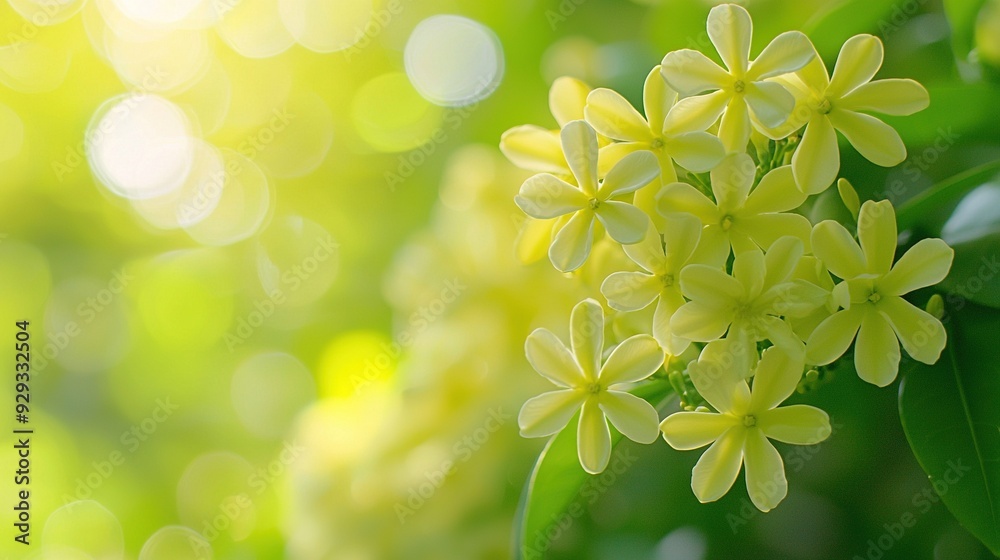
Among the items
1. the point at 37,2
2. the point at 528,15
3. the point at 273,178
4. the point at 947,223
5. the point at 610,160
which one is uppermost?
the point at 37,2

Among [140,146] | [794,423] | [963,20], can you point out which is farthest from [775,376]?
[140,146]

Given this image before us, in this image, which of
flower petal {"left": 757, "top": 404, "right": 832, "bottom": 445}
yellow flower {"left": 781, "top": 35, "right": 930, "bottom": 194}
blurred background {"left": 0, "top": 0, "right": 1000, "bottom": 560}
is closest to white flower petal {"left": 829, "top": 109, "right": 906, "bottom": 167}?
yellow flower {"left": 781, "top": 35, "right": 930, "bottom": 194}

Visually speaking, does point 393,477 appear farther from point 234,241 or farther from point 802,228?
point 234,241

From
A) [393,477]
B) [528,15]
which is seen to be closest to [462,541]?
[393,477]

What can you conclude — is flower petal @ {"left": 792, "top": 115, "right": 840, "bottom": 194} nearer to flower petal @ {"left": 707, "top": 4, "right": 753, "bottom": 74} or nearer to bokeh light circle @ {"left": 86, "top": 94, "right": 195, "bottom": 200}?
flower petal @ {"left": 707, "top": 4, "right": 753, "bottom": 74}

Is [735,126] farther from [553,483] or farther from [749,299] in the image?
[553,483]

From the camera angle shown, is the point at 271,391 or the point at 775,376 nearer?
the point at 775,376

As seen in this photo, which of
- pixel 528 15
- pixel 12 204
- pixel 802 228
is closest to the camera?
pixel 802 228
